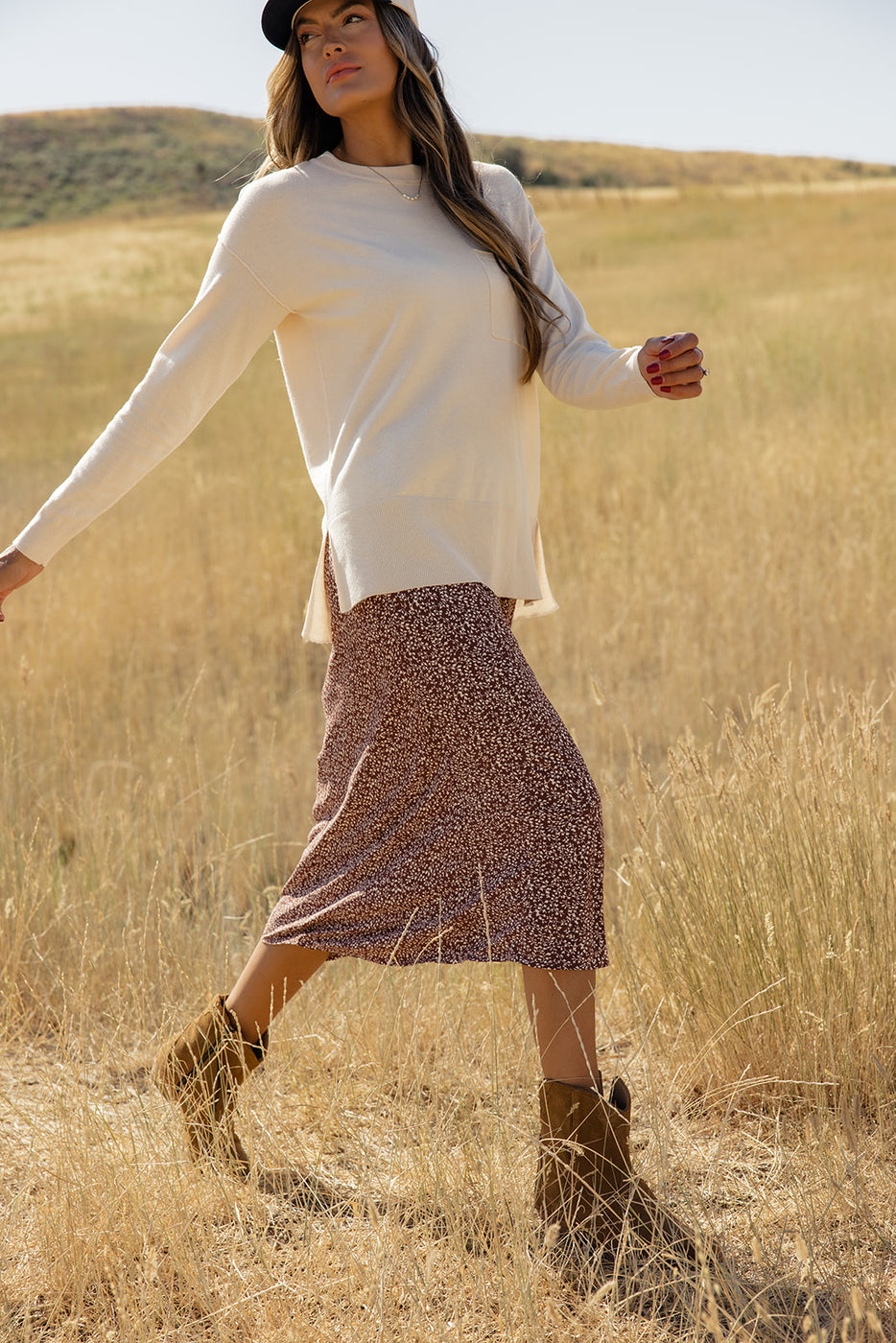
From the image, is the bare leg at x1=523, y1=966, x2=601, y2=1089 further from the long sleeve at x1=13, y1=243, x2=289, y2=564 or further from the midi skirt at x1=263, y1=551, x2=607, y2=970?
the long sleeve at x1=13, y1=243, x2=289, y2=564

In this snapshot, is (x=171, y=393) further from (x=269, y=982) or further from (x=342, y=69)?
(x=269, y=982)

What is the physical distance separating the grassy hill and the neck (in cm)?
4114

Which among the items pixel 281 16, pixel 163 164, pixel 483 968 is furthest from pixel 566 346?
pixel 163 164

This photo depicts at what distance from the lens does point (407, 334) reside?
161 centimetres

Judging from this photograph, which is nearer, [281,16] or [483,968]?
[281,16]

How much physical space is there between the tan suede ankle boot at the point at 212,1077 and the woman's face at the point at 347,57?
1404 mm

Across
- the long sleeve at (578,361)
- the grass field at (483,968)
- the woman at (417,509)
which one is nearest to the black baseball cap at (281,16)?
the woman at (417,509)

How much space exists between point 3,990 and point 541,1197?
4.79 ft

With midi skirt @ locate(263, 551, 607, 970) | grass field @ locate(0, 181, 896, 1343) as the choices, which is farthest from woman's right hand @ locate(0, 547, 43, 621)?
grass field @ locate(0, 181, 896, 1343)

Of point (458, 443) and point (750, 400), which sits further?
point (750, 400)

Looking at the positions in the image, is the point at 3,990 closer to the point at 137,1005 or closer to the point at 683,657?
the point at 137,1005

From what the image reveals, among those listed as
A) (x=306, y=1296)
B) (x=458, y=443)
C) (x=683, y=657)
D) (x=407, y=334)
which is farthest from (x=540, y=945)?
(x=683, y=657)

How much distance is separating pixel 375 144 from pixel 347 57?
0.13 m

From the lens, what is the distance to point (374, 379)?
162 cm
